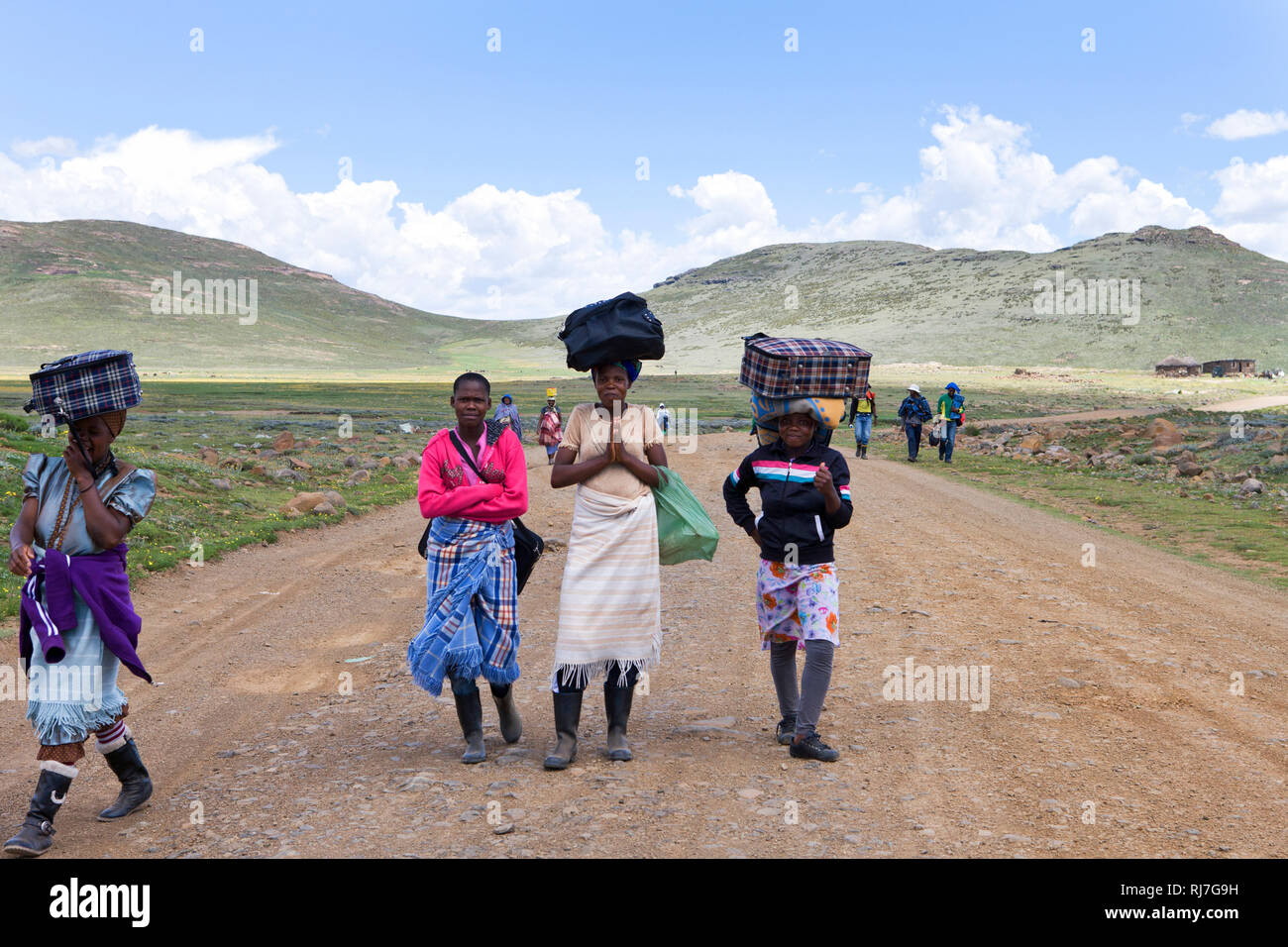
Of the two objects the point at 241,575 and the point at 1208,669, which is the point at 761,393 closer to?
the point at 1208,669

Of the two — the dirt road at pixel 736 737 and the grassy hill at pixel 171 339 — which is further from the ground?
the grassy hill at pixel 171 339

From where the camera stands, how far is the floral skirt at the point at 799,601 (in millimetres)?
5777

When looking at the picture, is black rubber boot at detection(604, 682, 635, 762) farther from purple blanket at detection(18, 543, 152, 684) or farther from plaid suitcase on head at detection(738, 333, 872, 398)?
purple blanket at detection(18, 543, 152, 684)

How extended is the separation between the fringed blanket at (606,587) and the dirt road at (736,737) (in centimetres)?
63

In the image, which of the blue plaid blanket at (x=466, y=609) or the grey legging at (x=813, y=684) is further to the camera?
the grey legging at (x=813, y=684)

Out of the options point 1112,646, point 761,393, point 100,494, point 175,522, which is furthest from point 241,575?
point 1112,646

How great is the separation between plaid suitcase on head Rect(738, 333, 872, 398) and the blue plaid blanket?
5.82 feet

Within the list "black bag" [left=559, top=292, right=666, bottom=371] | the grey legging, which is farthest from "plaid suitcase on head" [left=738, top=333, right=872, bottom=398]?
the grey legging

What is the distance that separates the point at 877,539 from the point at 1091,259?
17187 cm

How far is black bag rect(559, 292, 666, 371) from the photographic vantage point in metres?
5.62

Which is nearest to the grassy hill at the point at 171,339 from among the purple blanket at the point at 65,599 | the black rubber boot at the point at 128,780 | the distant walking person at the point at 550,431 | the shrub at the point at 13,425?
the shrub at the point at 13,425

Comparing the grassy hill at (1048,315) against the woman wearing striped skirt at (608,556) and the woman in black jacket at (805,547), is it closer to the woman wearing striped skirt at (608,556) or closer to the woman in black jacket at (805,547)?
the woman in black jacket at (805,547)

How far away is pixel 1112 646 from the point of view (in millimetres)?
8344

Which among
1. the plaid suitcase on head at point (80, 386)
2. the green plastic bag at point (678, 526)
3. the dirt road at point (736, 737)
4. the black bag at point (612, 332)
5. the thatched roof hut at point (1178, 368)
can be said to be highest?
the thatched roof hut at point (1178, 368)
